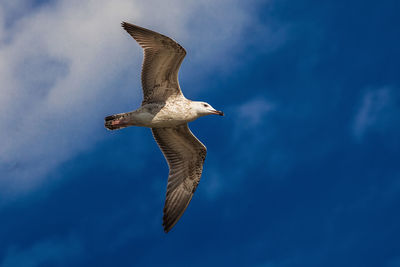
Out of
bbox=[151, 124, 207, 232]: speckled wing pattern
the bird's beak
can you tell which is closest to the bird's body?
the bird's beak

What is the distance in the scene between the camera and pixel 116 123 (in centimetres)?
1627

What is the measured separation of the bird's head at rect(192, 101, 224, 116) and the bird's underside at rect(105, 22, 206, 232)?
0.40 metres

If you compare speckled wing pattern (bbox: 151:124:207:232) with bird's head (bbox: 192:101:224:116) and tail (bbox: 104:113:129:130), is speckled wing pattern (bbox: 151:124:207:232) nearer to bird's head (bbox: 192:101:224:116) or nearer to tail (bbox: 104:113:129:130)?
bird's head (bbox: 192:101:224:116)

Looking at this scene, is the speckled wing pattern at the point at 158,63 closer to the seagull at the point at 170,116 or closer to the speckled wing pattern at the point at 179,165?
the seagull at the point at 170,116

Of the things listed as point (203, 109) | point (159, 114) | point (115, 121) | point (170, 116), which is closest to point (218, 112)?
point (203, 109)

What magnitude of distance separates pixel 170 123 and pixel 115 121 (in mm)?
1432

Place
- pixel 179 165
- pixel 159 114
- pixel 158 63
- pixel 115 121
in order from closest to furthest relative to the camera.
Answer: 1. pixel 158 63
2. pixel 159 114
3. pixel 115 121
4. pixel 179 165

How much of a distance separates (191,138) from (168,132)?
0.66 metres

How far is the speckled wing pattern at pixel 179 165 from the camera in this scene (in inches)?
685

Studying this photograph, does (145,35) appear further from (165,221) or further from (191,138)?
(165,221)

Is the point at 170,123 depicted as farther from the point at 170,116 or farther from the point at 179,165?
the point at 179,165

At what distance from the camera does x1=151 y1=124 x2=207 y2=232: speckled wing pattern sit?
685 inches

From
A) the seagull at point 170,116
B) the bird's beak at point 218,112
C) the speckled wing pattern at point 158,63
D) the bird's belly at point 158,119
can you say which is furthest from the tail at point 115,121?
the bird's beak at point 218,112

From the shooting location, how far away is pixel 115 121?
16.3 metres
